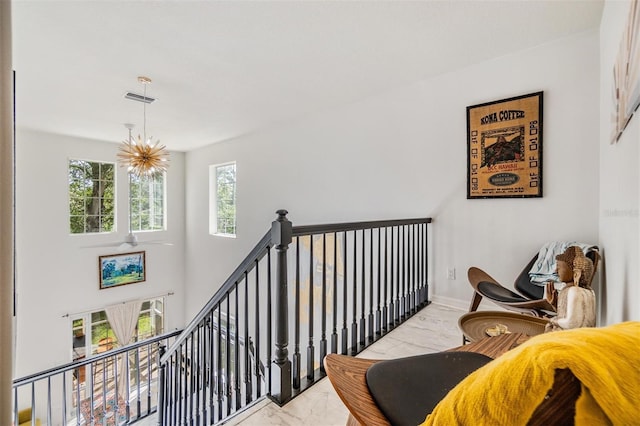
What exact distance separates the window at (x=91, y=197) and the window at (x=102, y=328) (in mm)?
1664

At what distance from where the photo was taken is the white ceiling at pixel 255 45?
2119mm

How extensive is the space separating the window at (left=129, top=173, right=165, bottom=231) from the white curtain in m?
1.58

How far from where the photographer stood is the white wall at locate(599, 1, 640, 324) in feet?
3.93

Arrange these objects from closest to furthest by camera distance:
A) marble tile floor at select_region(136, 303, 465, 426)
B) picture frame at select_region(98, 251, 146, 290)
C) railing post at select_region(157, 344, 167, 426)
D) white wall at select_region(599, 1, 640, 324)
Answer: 1. white wall at select_region(599, 1, 640, 324)
2. marble tile floor at select_region(136, 303, 465, 426)
3. railing post at select_region(157, 344, 167, 426)
4. picture frame at select_region(98, 251, 146, 290)

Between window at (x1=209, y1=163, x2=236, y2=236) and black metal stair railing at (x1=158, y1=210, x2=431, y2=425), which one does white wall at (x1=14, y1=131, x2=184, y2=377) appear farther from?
black metal stair railing at (x1=158, y1=210, x2=431, y2=425)

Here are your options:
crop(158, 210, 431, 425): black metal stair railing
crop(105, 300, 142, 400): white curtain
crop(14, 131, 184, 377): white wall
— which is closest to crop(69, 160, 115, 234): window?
crop(14, 131, 184, 377): white wall

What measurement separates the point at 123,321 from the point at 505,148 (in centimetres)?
716

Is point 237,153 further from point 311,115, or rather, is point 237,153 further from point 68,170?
point 68,170

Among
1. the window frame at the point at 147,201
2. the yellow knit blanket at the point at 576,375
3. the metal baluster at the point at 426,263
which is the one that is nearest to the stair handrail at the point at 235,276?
the yellow knit blanket at the point at 576,375

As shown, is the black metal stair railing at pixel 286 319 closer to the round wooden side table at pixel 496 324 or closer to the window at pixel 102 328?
the round wooden side table at pixel 496 324

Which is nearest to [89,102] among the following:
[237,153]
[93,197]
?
[237,153]

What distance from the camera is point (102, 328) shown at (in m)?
5.94

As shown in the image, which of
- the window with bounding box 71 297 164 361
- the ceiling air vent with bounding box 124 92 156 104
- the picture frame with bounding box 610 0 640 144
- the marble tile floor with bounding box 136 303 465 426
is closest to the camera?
the picture frame with bounding box 610 0 640 144

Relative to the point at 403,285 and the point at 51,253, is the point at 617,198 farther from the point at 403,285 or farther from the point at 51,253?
the point at 51,253
